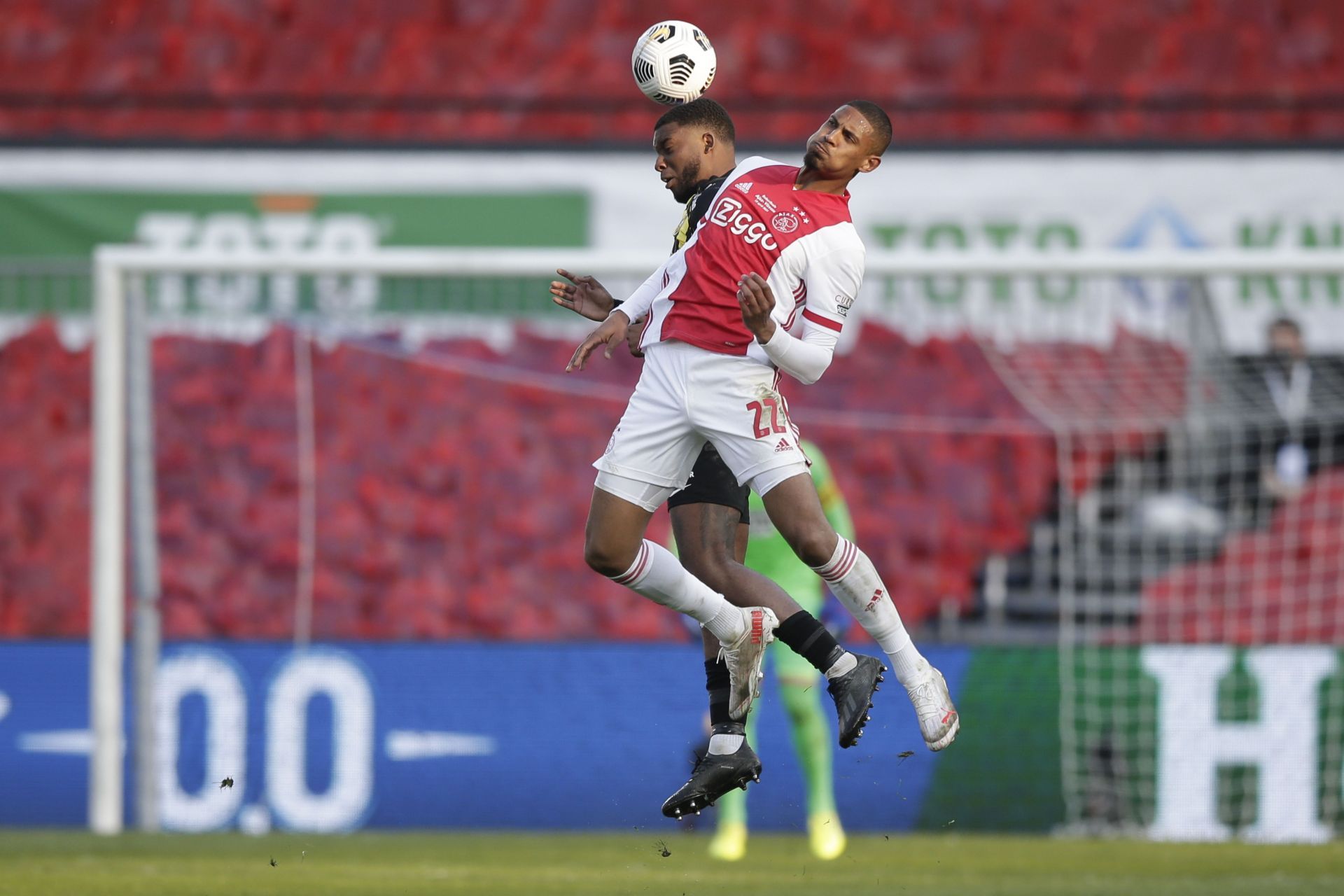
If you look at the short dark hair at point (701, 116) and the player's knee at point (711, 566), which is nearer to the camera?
the short dark hair at point (701, 116)

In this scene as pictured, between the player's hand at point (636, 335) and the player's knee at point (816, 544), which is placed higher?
the player's hand at point (636, 335)

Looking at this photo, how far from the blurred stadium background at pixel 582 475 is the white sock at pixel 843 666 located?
13.4ft

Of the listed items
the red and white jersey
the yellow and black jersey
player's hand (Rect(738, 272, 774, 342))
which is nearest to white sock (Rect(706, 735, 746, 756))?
the red and white jersey

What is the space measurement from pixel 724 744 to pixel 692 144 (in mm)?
1931

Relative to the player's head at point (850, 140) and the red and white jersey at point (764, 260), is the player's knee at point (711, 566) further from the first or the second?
the player's head at point (850, 140)

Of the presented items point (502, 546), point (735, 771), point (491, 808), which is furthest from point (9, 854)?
point (735, 771)

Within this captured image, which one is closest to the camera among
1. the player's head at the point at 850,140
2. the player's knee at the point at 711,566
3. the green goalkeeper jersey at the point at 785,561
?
the player's head at the point at 850,140

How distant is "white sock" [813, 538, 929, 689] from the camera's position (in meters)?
5.93

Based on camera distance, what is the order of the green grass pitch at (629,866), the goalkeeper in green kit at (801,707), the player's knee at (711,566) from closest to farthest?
the player's knee at (711,566) < the green grass pitch at (629,866) < the goalkeeper in green kit at (801,707)

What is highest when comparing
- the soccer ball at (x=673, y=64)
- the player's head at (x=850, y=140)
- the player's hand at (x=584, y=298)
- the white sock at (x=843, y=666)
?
the soccer ball at (x=673, y=64)

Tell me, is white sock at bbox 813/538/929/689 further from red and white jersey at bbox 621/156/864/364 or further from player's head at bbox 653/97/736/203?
player's head at bbox 653/97/736/203

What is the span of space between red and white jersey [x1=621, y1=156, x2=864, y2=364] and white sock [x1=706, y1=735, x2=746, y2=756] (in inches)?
47.8

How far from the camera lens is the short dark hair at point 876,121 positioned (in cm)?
579

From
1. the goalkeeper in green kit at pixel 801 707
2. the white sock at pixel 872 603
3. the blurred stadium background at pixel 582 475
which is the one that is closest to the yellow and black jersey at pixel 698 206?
the white sock at pixel 872 603
